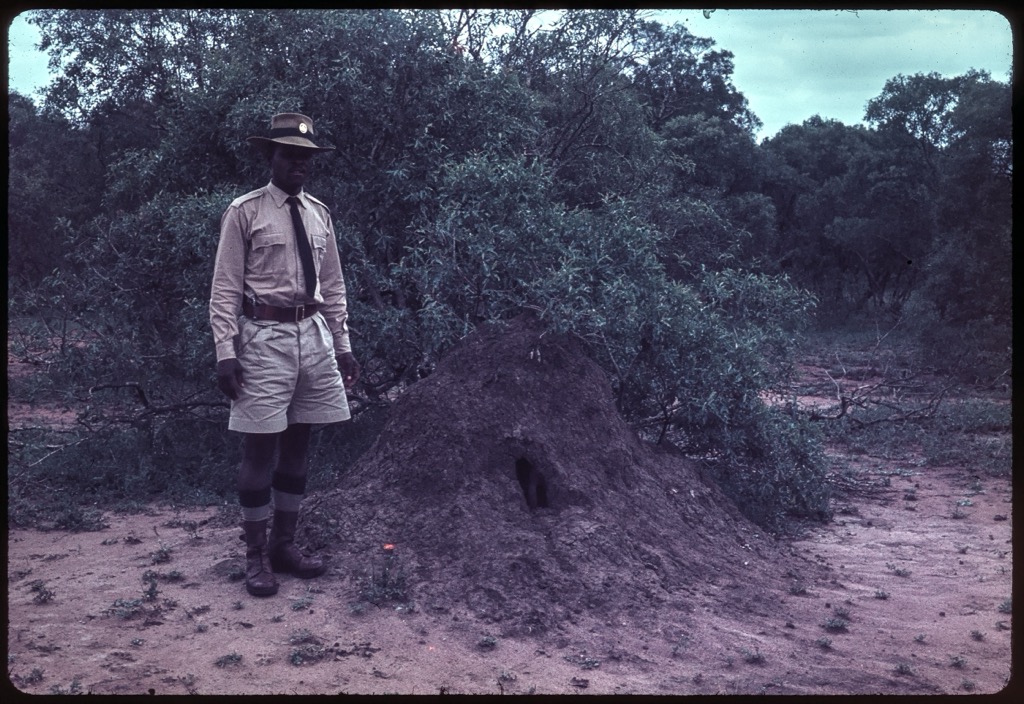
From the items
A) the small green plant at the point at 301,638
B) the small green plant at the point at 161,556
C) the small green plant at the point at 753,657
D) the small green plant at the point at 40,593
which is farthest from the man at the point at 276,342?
the small green plant at the point at 753,657

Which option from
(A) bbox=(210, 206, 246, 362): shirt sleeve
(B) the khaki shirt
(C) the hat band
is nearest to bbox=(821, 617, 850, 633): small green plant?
(B) the khaki shirt

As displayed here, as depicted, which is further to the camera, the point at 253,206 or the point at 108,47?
the point at 108,47

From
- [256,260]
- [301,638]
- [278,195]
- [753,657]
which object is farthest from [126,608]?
[753,657]

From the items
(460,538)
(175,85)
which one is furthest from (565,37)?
(460,538)

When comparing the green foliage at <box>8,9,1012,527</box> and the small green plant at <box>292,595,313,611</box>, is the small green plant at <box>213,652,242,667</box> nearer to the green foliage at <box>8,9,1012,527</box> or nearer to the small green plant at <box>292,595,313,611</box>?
the small green plant at <box>292,595,313,611</box>

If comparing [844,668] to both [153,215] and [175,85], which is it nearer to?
[153,215]

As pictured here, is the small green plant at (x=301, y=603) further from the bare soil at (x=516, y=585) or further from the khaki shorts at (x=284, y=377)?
the khaki shorts at (x=284, y=377)

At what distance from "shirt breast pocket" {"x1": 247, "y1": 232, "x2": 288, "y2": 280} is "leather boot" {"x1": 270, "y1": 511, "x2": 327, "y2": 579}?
1096 millimetres

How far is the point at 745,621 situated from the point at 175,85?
7595mm

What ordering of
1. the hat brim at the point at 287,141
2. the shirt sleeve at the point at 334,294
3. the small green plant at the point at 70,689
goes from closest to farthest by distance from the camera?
the small green plant at the point at 70,689, the hat brim at the point at 287,141, the shirt sleeve at the point at 334,294

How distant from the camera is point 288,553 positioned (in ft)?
13.9

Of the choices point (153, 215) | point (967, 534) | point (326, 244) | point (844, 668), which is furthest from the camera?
point (153, 215)

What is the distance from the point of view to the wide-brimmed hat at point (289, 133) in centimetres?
409

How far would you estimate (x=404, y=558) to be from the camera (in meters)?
4.32
